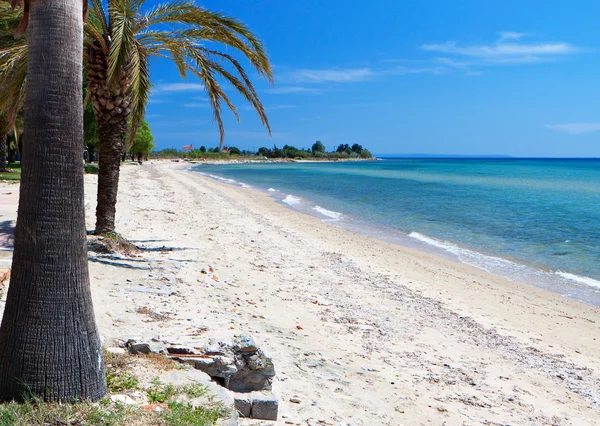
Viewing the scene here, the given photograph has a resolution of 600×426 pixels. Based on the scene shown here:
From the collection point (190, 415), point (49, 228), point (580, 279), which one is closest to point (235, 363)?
point (190, 415)

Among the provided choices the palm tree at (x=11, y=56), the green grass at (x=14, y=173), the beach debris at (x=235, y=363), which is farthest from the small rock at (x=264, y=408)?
the green grass at (x=14, y=173)

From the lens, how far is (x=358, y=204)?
3103 cm

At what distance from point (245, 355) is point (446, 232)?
16.7 meters

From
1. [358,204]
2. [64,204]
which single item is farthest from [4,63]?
[358,204]

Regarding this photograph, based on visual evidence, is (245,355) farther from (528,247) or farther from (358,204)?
(358,204)

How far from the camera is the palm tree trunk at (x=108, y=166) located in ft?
32.4

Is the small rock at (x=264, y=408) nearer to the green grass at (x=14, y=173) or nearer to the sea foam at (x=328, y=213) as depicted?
the sea foam at (x=328, y=213)

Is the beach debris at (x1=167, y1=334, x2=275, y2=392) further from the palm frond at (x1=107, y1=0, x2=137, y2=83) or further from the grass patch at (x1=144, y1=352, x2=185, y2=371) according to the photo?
the palm frond at (x1=107, y1=0, x2=137, y2=83)

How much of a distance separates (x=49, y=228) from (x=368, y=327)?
190 inches

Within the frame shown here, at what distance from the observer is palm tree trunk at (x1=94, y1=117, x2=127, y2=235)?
987 centimetres

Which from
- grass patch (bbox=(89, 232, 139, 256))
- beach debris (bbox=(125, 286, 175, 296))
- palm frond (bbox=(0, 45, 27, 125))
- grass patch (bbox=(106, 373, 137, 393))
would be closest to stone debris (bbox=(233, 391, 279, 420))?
grass patch (bbox=(106, 373, 137, 393))

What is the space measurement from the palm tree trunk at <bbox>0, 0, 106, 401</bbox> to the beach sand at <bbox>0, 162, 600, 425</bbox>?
1294 millimetres

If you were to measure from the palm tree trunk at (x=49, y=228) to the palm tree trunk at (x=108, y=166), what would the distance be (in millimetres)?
6716

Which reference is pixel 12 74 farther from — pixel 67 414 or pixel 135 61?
pixel 67 414
